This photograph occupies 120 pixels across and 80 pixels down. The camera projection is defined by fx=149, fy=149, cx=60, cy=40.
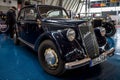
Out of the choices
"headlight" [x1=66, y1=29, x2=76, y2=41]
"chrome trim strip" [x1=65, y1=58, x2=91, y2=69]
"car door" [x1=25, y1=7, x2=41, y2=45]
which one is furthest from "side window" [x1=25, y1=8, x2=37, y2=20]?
"chrome trim strip" [x1=65, y1=58, x2=91, y2=69]

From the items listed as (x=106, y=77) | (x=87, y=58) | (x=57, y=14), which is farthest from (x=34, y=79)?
(x=57, y=14)

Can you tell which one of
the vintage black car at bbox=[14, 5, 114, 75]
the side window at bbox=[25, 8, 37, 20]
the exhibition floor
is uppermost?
the side window at bbox=[25, 8, 37, 20]

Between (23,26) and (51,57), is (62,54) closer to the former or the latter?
(51,57)

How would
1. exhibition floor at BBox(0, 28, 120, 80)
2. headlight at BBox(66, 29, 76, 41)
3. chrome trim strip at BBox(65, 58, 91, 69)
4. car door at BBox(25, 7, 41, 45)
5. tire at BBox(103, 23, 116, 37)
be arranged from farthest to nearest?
1. tire at BBox(103, 23, 116, 37)
2. car door at BBox(25, 7, 41, 45)
3. exhibition floor at BBox(0, 28, 120, 80)
4. headlight at BBox(66, 29, 76, 41)
5. chrome trim strip at BBox(65, 58, 91, 69)

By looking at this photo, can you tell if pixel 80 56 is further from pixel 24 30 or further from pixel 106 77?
pixel 24 30

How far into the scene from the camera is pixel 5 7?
12.9 m

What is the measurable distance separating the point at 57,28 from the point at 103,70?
49.8 inches

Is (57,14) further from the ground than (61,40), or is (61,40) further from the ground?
(57,14)

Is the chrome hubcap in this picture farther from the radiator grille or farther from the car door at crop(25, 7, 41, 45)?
the car door at crop(25, 7, 41, 45)

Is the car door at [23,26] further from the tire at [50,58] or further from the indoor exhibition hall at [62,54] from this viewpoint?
the tire at [50,58]

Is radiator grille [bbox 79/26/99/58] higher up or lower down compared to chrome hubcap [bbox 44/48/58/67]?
higher up

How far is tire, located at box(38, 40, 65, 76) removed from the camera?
2.52 m

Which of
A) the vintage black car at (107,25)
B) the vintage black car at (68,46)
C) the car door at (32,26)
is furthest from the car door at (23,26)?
the vintage black car at (107,25)

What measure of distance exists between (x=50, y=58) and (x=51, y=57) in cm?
4
